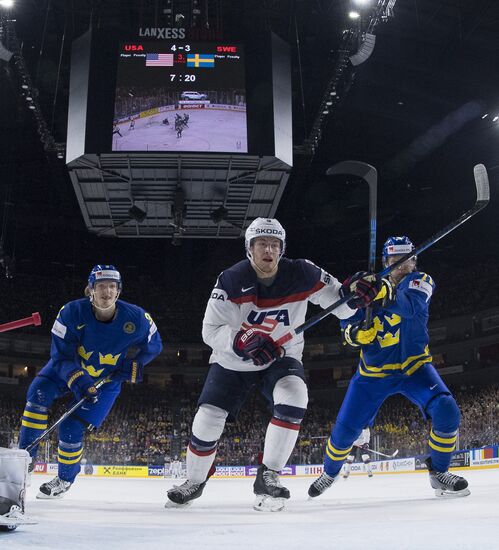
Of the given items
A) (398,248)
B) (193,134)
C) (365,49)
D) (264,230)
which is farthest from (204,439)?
(365,49)

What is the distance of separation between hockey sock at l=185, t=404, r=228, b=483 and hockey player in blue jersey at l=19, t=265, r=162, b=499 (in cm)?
98

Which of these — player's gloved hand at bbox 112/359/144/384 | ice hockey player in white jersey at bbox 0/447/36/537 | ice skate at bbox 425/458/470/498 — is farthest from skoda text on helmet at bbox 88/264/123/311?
ice hockey player in white jersey at bbox 0/447/36/537

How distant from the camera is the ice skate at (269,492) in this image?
330 cm

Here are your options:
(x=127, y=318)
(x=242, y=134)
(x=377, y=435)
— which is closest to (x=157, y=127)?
(x=242, y=134)

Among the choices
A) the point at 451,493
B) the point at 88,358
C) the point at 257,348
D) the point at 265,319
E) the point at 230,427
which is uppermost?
the point at 265,319

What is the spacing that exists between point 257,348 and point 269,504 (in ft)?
2.40

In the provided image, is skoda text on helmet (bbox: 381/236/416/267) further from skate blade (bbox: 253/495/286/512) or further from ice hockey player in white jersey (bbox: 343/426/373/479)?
ice hockey player in white jersey (bbox: 343/426/373/479)

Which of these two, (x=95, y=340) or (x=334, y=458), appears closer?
(x=334, y=458)

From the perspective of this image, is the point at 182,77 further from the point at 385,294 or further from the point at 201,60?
the point at 385,294

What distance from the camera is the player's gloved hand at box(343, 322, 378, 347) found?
14.2 feet

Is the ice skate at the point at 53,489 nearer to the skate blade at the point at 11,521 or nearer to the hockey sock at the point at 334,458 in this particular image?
the hockey sock at the point at 334,458

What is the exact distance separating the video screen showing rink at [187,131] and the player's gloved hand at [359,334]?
4.87m

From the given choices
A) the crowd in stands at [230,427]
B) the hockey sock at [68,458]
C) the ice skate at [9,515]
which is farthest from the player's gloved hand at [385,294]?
the crowd in stands at [230,427]

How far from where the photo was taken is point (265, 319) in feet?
12.1
